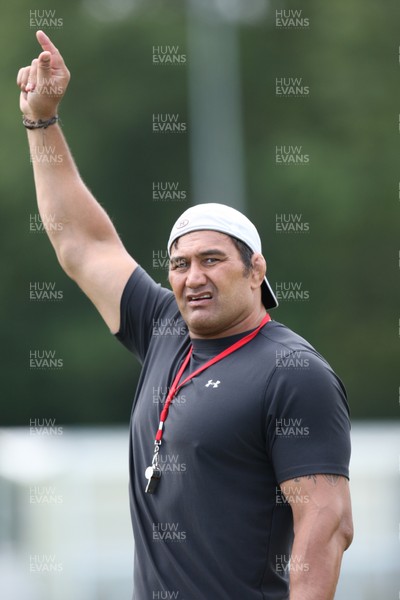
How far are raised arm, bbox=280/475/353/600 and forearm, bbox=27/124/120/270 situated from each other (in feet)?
4.76

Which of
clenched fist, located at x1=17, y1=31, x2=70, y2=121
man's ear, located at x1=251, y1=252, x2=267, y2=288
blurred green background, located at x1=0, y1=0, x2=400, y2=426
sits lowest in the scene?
blurred green background, located at x1=0, y1=0, x2=400, y2=426

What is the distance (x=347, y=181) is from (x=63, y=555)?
51.1 feet

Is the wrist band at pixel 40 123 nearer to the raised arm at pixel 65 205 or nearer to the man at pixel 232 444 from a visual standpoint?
the raised arm at pixel 65 205

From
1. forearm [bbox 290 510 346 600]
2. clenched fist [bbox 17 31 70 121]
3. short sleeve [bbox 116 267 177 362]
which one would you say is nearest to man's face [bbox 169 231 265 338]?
short sleeve [bbox 116 267 177 362]

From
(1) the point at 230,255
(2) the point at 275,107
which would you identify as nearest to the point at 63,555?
(1) the point at 230,255

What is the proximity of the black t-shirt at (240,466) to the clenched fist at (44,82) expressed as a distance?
1330 mm

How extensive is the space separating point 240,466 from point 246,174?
19646mm

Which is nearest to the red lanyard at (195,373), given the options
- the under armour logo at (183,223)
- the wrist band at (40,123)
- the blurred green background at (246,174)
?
the under armour logo at (183,223)

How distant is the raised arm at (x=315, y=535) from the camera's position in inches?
147

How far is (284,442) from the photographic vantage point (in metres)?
3.80

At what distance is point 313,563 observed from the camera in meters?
3.72

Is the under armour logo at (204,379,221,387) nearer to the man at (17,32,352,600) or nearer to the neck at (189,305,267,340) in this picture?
the man at (17,32,352,600)

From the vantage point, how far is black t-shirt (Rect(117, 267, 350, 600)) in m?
3.80

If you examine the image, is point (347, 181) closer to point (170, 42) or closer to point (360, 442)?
point (170, 42)
